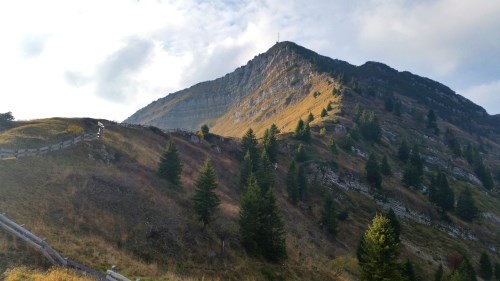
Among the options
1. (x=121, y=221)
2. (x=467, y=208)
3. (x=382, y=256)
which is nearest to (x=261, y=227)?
(x=382, y=256)

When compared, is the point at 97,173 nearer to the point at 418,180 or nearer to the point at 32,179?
the point at 32,179

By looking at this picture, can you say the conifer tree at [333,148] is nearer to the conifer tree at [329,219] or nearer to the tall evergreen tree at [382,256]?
the conifer tree at [329,219]

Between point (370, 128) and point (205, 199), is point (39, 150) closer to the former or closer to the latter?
point (205, 199)

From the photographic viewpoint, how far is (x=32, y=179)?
42.6 m

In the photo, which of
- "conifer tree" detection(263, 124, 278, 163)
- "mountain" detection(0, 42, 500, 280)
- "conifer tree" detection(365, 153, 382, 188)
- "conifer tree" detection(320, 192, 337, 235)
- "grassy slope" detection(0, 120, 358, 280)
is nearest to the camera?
"grassy slope" detection(0, 120, 358, 280)

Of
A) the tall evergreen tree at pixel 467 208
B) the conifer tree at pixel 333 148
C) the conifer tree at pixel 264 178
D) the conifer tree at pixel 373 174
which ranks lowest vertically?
the tall evergreen tree at pixel 467 208

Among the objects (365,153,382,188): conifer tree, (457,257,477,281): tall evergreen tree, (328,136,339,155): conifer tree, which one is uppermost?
(328,136,339,155): conifer tree

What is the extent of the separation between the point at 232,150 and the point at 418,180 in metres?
56.9

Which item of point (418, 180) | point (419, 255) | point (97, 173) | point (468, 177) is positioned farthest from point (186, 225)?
point (468, 177)

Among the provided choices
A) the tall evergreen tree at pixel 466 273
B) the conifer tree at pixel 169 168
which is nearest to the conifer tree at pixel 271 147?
the conifer tree at pixel 169 168

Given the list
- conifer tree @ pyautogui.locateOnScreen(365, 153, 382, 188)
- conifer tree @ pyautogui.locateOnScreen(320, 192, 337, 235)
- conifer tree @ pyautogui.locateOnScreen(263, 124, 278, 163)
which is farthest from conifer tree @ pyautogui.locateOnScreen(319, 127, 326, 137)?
conifer tree @ pyautogui.locateOnScreen(320, 192, 337, 235)

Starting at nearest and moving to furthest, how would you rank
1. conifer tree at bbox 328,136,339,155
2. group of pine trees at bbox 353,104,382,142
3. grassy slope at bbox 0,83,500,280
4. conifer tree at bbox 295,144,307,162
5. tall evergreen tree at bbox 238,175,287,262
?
1. grassy slope at bbox 0,83,500,280
2. tall evergreen tree at bbox 238,175,287,262
3. conifer tree at bbox 295,144,307,162
4. conifer tree at bbox 328,136,339,155
5. group of pine trees at bbox 353,104,382,142

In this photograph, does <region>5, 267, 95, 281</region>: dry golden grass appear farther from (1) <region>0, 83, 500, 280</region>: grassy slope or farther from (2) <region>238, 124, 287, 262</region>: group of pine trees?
(2) <region>238, 124, 287, 262</region>: group of pine trees

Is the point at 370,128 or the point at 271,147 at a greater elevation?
the point at 370,128
